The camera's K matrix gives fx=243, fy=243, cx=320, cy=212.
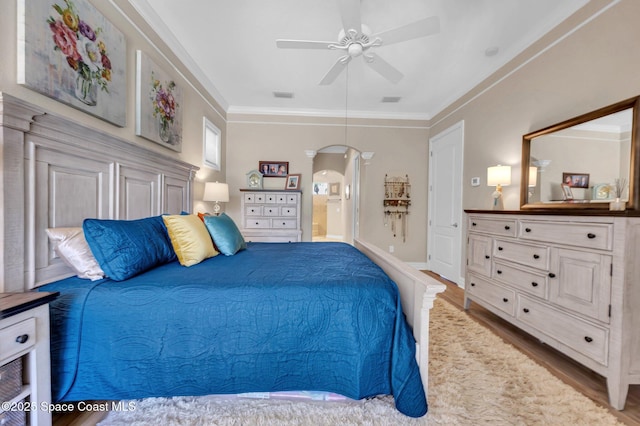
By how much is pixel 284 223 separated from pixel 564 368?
3.36 meters

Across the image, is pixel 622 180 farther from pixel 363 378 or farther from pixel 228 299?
pixel 228 299

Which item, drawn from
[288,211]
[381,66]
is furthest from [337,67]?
[288,211]

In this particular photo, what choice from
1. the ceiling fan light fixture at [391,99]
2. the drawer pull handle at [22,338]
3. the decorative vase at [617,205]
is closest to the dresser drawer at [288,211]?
the ceiling fan light fixture at [391,99]

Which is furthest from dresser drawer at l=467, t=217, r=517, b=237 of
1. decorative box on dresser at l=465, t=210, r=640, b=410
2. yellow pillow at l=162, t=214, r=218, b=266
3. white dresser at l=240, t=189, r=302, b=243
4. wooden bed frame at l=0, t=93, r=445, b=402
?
yellow pillow at l=162, t=214, r=218, b=266

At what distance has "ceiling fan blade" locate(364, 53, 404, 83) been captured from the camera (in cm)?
224

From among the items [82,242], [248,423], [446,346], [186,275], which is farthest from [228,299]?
[446,346]

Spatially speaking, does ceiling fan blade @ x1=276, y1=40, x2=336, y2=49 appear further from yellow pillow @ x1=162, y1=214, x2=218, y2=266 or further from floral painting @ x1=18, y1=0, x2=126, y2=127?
yellow pillow @ x1=162, y1=214, x2=218, y2=266

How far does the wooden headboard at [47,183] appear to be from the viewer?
3.60 feet

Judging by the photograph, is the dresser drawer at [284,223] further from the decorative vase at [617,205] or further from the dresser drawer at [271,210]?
the decorative vase at [617,205]

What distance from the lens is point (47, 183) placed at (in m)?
1.29

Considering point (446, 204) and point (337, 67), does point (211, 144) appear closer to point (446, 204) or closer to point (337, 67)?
point (337, 67)

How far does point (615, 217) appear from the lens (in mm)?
1391

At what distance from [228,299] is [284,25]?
8.21ft

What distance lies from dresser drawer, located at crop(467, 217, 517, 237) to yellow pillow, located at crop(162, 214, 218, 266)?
2504 mm
